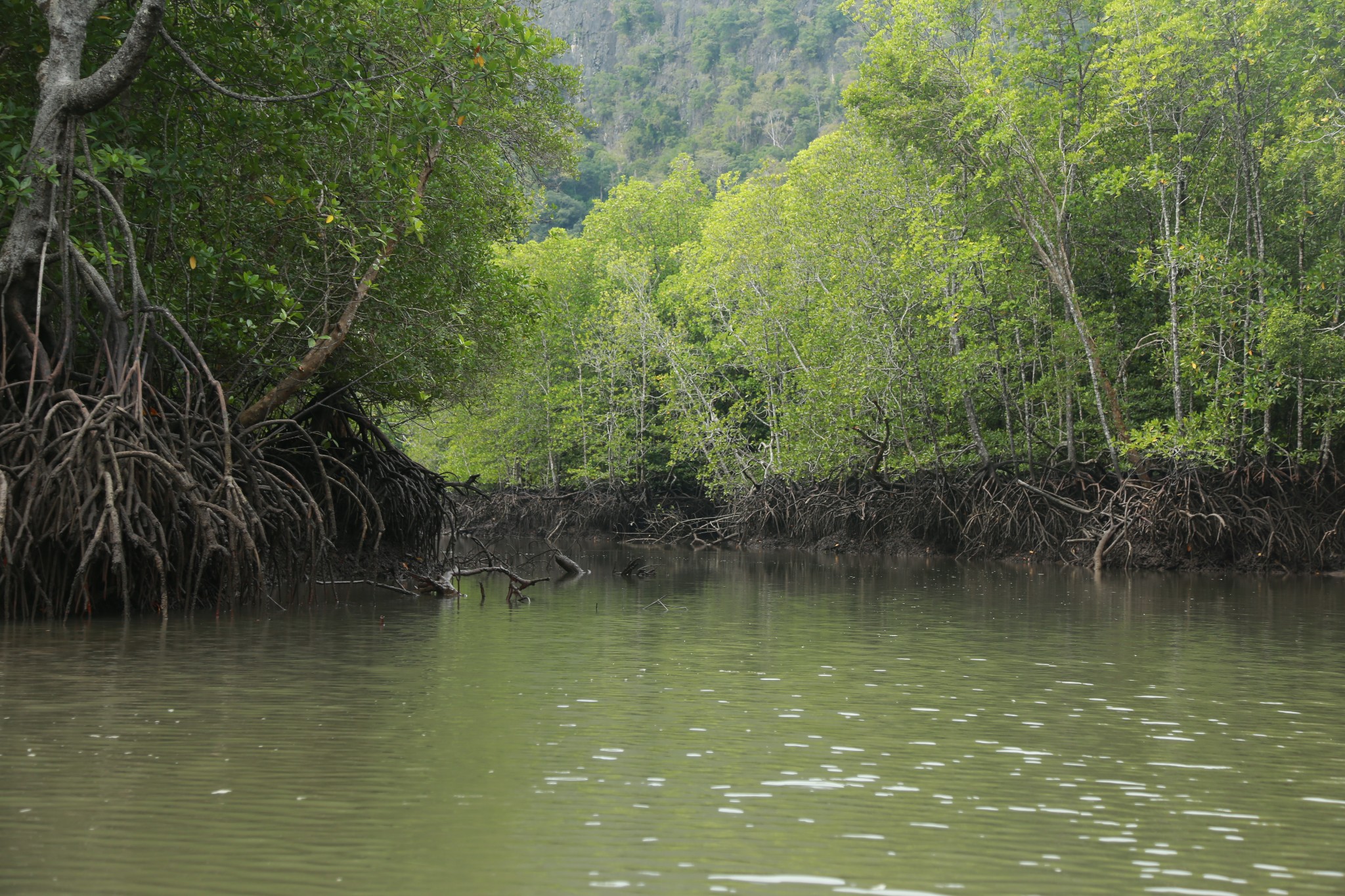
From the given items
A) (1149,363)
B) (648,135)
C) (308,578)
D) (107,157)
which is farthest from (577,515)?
(648,135)

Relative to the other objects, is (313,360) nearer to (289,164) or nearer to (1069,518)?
(289,164)

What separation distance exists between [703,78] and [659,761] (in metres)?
99.9

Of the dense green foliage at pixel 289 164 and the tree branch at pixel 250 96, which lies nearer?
the tree branch at pixel 250 96

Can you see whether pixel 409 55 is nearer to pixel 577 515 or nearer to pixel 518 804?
pixel 518 804

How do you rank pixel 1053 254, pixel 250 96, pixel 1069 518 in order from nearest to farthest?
pixel 250 96, pixel 1069 518, pixel 1053 254

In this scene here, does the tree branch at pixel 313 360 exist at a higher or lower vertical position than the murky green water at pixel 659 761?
higher

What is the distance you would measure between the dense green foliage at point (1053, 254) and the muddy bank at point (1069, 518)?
1.42ft

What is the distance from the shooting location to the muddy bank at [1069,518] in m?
16.4

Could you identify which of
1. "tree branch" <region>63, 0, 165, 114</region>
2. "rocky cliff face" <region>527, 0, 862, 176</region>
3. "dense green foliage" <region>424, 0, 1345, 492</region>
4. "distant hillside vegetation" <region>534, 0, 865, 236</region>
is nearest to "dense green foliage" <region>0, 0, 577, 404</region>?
"tree branch" <region>63, 0, 165, 114</region>

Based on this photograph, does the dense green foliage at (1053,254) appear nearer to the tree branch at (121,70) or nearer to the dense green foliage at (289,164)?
the dense green foliage at (289,164)

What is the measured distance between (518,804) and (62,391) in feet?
19.1

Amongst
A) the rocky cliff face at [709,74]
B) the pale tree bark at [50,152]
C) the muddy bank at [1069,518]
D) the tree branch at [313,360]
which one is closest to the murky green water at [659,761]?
the pale tree bark at [50,152]

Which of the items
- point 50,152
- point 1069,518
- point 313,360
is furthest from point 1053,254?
point 50,152

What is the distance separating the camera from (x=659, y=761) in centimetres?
439
